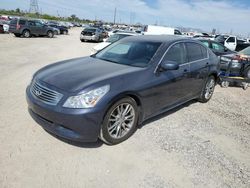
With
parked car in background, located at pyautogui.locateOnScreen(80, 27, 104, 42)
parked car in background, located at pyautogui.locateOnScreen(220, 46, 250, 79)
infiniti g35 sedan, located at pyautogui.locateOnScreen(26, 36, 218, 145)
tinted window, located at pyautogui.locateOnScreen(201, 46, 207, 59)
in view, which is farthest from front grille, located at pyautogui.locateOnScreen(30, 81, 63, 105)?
parked car in background, located at pyautogui.locateOnScreen(80, 27, 104, 42)

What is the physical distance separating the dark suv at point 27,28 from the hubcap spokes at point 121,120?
2150cm

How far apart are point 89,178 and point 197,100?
4161 mm

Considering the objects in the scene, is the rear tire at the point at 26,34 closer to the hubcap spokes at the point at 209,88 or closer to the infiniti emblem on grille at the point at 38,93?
the hubcap spokes at the point at 209,88

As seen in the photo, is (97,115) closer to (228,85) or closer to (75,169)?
(75,169)

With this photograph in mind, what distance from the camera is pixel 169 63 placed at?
13.4ft

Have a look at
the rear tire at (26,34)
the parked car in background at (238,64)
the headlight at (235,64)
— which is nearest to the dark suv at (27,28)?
the rear tire at (26,34)

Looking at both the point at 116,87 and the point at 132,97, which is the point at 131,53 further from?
the point at 116,87

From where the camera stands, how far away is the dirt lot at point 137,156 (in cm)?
293

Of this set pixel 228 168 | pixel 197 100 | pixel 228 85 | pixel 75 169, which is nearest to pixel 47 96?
pixel 75 169

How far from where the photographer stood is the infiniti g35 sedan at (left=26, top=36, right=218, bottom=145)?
3211mm

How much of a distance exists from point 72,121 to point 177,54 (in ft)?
8.66

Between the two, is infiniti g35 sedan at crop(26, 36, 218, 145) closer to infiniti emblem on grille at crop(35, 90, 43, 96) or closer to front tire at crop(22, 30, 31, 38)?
infiniti emblem on grille at crop(35, 90, 43, 96)

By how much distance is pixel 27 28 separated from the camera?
22766 millimetres

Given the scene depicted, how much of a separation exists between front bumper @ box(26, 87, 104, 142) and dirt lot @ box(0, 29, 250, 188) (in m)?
0.33
